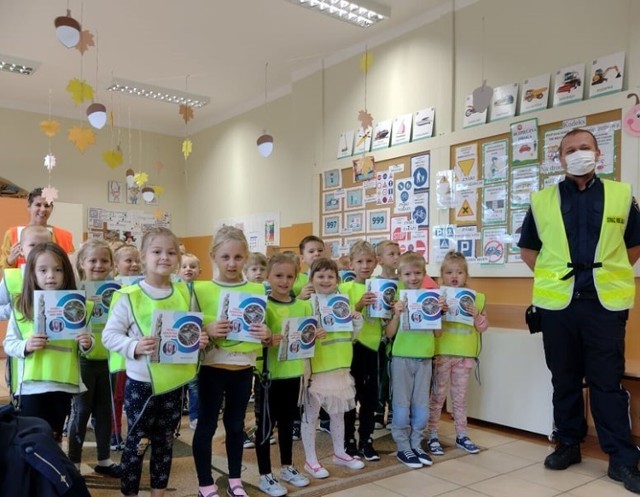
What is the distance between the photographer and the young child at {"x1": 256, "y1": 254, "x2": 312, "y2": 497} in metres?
2.46

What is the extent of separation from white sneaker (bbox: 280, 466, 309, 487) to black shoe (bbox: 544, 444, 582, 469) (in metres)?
1.29

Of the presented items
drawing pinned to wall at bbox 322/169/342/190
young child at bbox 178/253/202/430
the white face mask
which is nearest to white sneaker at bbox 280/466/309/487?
young child at bbox 178/253/202/430

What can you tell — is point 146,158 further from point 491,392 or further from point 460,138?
point 491,392

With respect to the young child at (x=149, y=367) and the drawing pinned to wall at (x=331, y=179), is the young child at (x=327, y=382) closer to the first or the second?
the young child at (x=149, y=367)

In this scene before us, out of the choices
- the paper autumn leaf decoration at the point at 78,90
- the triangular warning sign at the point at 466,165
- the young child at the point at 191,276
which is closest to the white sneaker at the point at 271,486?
the young child at the point at 191,276

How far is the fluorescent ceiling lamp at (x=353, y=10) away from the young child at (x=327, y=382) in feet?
7.98

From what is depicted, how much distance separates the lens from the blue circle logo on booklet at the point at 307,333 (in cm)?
246

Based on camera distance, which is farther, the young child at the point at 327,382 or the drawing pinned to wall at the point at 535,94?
the drawing pinned to wall at the point at 535,94

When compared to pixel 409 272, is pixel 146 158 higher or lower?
higher

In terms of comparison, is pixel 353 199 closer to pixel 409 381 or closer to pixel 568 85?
pixel 568 85

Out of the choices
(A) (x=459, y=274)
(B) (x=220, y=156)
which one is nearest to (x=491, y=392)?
(A) (x=459, y=274)

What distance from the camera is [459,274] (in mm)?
3158

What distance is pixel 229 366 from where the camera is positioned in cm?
225

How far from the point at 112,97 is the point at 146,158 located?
1.42 metres
